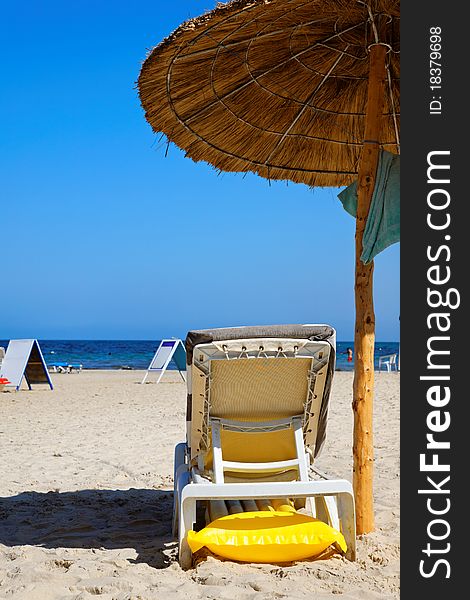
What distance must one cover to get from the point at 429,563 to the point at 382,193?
6.89 feet

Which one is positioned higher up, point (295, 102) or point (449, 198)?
point (295, 102)

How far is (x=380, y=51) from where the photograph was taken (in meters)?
3.66

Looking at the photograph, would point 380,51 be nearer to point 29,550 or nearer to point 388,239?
point 388,239

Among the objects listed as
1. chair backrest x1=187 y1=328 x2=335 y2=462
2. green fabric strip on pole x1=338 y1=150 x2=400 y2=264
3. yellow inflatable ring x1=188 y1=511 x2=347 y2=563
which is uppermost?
green fabric strip on pole x1=338 y1=150 x2=400 y2=264

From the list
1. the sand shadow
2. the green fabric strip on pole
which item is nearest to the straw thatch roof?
the green fabric strip on pole

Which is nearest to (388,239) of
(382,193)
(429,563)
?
(382,193)

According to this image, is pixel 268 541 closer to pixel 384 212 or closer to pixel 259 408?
pixel 259 408

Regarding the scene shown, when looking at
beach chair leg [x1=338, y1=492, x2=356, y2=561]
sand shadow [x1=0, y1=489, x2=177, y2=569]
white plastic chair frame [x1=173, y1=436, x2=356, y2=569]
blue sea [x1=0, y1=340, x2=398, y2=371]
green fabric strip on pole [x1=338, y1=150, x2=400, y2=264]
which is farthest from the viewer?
blue sea [x1=0, y1=340, x2=398, y2=371]

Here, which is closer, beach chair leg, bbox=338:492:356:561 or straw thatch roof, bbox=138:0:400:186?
beach chair leg, bbox=338:492:356:561

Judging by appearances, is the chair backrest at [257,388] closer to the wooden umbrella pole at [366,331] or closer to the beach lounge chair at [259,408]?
the beach lounge chair at [259,408]

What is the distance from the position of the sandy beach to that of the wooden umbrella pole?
0.23 meters

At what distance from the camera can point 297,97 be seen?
4562 mm

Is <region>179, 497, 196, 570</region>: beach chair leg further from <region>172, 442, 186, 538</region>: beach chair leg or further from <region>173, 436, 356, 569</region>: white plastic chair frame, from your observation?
<region>172, 442, 186, 538</region>: beach chair leg

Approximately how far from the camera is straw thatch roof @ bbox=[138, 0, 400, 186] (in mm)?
3693
